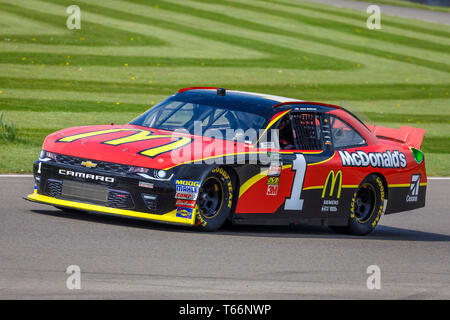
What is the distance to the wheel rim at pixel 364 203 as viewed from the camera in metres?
10.4

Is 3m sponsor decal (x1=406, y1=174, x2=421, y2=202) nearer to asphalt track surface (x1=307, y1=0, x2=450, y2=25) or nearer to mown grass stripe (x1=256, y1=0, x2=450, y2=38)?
mown grass stripe (x1=256, y1=0, x2=450, y2=38)

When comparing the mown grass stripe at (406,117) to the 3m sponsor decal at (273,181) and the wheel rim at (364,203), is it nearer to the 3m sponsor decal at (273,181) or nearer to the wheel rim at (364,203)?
the wheel rim at (364,203)

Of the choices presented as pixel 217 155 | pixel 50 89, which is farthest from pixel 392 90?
pixel 217 155

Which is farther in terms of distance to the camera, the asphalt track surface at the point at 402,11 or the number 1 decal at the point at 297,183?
the asphalt track surface at the point at 402,11

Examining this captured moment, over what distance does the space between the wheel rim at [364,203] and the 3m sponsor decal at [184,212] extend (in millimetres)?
2543

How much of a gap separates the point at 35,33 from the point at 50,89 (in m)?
7.34

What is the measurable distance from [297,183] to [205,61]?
2024 centimetres

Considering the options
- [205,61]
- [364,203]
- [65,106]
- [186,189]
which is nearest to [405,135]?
[364,203]

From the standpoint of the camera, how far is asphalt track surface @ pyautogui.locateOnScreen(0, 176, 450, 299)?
6.66 metres

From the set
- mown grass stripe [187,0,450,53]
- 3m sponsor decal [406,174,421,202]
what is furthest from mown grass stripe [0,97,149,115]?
mown grass stripe [187,0,450,53]

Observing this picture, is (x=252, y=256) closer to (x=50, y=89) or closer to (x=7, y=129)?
(x=7, y=129)

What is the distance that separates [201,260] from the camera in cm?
772

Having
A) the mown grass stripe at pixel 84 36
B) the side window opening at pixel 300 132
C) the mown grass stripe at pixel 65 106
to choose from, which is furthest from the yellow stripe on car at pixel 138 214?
the mown grass stripe at pixel 84 36

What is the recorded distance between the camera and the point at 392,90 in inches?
1109
